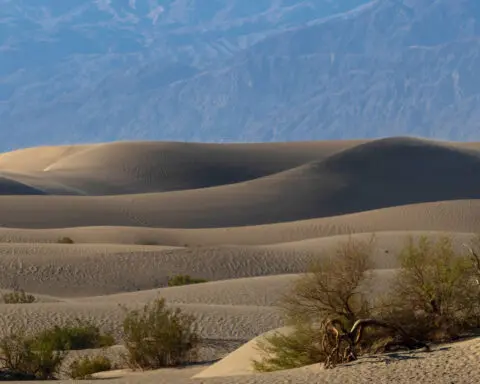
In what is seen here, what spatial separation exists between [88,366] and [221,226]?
158ft

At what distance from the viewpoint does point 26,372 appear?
17781mm

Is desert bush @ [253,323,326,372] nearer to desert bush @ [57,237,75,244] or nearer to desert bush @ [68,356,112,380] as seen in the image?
desert bush @ [68,356,112,380]

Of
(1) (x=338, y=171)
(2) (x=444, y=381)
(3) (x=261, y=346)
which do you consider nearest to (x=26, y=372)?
(3) (x=261, y=346)

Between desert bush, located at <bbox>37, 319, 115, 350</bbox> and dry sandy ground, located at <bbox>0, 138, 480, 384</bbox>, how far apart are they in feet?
2.91

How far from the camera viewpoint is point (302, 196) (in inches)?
3068

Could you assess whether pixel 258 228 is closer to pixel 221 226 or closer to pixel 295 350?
pixel 221 226

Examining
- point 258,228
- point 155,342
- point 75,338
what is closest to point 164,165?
point 258,228

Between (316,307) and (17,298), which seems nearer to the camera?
(316,307)

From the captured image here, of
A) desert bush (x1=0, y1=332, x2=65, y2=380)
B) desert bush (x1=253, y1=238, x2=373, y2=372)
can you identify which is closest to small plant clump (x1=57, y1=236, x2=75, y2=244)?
desert bush (x1=0, y1=332, x2=65, y2=380)

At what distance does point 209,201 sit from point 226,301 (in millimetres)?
43576

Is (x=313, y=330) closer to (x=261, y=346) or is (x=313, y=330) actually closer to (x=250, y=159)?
(x=261, y=346)

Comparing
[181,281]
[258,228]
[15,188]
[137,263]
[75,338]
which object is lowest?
[75,338]

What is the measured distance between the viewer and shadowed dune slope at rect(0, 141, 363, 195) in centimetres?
9219

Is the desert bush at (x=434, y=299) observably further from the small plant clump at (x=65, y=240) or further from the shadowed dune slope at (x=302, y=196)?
the shadowed dune slope at (x=302, y=196)
